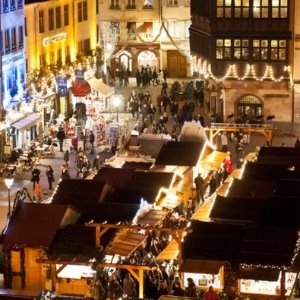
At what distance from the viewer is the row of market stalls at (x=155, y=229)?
44562 millimetres

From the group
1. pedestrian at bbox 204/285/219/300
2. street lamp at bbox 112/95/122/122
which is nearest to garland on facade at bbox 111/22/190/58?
street lamp at bbox 112/95/122/122

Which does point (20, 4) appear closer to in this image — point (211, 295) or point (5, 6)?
point (5, 6)

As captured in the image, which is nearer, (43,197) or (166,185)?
(166,185)

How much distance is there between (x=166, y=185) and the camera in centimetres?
5425

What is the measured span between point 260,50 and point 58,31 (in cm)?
1464

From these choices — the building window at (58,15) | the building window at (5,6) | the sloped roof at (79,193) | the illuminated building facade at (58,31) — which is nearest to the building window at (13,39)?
the building window at (5,6)

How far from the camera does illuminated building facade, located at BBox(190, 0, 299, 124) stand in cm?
7769

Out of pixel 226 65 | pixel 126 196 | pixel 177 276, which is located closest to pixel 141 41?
pixel 226 65

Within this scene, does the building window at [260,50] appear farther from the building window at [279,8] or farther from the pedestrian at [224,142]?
the pedestrian at [224,142]

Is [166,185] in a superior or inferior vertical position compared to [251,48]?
inferior

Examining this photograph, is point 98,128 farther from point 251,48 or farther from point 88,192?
point 88,192

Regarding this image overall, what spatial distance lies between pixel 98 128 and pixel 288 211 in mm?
26498

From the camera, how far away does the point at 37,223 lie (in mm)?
47938

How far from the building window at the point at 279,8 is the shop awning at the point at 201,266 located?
35119 mm
